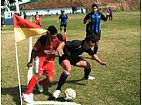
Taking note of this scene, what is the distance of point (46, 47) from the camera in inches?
331

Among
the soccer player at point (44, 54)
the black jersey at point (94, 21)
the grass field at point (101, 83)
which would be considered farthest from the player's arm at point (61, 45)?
the black jersey at point (94, 21)

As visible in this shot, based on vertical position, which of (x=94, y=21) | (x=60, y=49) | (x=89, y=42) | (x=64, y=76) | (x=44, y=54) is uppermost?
(x=94, y=21)

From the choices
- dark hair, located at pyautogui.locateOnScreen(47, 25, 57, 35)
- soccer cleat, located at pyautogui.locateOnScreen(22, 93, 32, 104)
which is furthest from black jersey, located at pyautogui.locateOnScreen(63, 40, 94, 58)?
soccer cleat, located at pyautogui.locateOnScreen(22, 93, 32, 104)

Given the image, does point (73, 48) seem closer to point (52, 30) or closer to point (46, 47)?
point (46, 47)

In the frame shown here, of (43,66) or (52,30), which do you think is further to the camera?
(43,66)

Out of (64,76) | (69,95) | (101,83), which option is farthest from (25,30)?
(101,83)

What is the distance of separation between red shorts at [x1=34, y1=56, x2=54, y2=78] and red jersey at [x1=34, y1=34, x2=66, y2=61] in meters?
0.10

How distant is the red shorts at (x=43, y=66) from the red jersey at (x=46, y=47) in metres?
0.10

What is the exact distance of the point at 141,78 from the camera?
9.82m

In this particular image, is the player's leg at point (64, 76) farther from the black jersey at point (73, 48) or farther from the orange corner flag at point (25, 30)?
the orange corner flag at point (25, 30)

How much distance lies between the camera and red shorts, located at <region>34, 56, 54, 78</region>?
27.2 ft

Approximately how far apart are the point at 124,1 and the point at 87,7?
49.6 feet

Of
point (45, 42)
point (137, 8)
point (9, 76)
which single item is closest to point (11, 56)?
point (9, 76)

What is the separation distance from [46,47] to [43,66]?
478 mm
